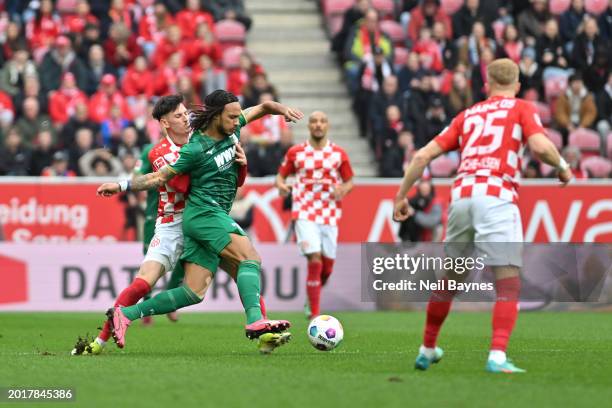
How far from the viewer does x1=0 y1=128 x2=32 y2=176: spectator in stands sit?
22656 millimetres

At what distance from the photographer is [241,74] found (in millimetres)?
25484

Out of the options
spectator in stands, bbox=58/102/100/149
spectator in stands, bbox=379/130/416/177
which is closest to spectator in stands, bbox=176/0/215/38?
spectator in stands, bbox=58/102/100/149

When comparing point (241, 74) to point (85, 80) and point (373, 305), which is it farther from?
point (373, 305)

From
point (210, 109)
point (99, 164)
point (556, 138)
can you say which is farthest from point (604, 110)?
point (210, 109)

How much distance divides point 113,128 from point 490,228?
14.6 metres

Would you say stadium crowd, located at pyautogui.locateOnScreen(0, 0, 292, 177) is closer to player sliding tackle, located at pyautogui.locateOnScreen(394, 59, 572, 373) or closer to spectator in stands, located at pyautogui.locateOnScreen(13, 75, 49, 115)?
spectator in stands, located at pyautogui.locateOnScreen(13, 75, 49, 115)

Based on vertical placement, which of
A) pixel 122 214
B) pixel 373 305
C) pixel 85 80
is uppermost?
pixel 85 80

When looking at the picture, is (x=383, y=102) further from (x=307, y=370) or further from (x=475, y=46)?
(x=307, y=370)

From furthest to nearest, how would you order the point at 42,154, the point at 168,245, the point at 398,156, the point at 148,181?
the point at 398,156
the point at 42,154
the point at 168,245
the point at 148,181

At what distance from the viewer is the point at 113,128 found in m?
23.7

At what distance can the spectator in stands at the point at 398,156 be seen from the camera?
941 inches

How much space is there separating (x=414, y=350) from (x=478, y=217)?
9.92 feet

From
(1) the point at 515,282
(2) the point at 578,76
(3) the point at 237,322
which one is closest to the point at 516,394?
(1) the point at 515,282

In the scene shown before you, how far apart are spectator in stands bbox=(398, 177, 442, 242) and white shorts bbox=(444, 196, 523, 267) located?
38.7 feet
